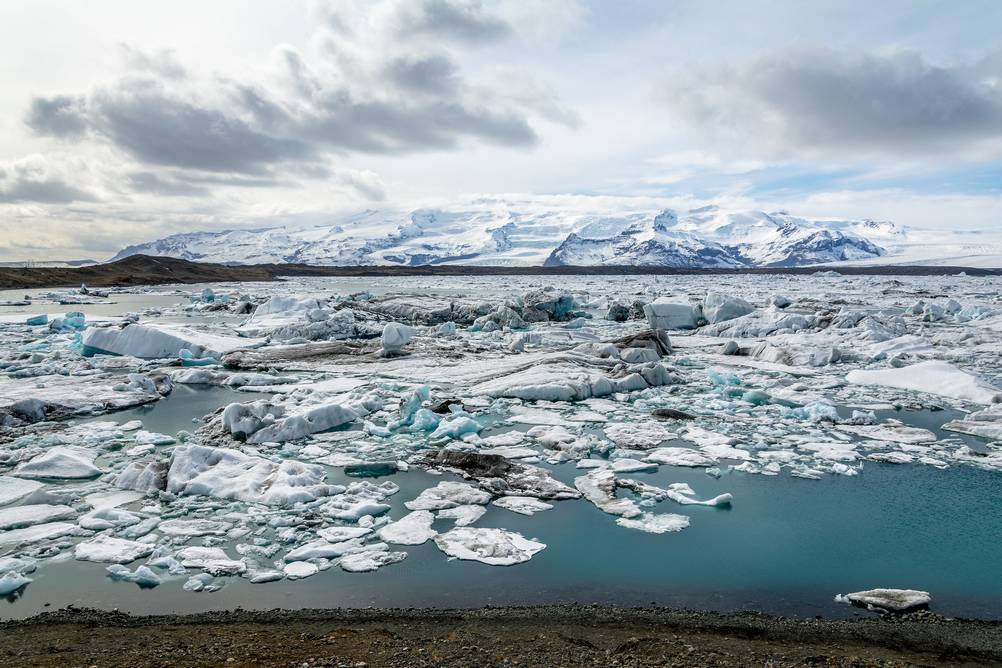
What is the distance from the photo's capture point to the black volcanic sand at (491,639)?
11.7 feet

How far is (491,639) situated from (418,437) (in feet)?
16.8

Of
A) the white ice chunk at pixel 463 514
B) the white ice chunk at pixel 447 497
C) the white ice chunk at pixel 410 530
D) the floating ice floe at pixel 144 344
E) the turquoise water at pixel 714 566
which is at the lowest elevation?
the turquoise water at pixel 714 566

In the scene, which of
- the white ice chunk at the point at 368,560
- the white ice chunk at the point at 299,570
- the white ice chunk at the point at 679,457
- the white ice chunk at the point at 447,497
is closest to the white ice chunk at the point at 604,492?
the white ice chunk at the point at 679,457

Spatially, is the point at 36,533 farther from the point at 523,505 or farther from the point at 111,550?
the point at 523,505

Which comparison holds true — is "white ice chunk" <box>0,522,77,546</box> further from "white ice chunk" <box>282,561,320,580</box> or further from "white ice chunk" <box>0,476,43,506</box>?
"white ice chunk" <box>282,561,320,580</box>

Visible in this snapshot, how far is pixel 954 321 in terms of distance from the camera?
21516mm

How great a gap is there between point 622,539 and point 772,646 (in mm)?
1892

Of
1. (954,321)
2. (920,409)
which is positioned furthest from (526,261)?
(920,409)

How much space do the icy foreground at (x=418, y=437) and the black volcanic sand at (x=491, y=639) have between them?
58 cm

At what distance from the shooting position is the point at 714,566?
16.8 feet

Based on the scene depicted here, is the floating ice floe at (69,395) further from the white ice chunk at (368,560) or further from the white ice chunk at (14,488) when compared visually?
the white ice chunk at (368,560)

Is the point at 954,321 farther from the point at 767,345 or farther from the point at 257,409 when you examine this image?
the point at 257,409

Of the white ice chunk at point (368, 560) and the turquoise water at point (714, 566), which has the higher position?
the white ice chunk at point (368, 560)

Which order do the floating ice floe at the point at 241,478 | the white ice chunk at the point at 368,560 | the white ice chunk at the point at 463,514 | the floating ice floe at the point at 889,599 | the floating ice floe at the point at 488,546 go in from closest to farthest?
1. the floating ice floe at the point at 889,599
2. the white ice chunk at the point at 368,560
3. the floating ice floe at the point at 488,546
4. the white ice chunk at the point at 463,514
5. the floating ice floe at the point at 241,478
